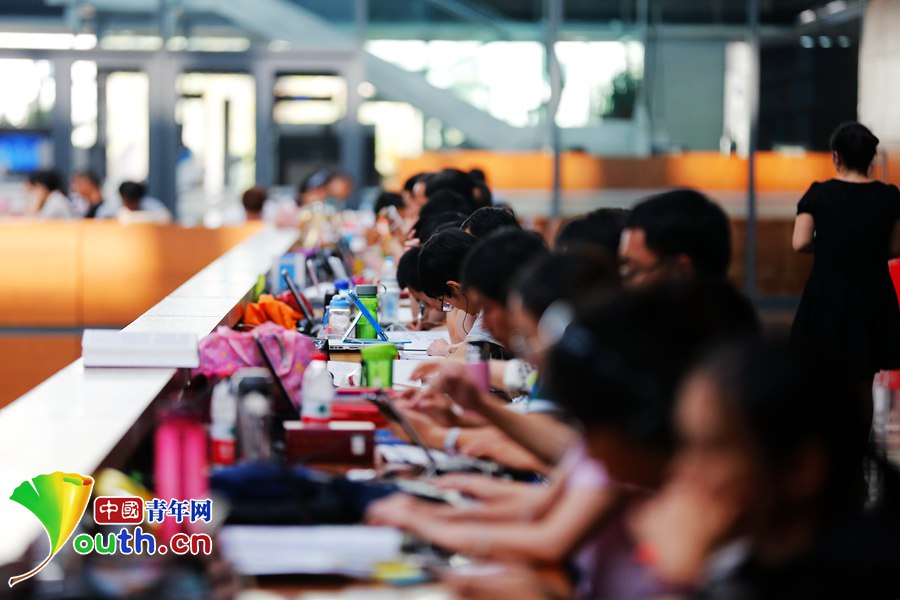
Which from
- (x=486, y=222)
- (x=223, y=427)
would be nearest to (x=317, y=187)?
(x=486, y=222)

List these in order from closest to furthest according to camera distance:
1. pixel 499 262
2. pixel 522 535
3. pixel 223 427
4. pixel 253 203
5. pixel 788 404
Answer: pixel 788 404
pixel 522 535
pixel 223 427
pixel 499 262
pixel 253 203

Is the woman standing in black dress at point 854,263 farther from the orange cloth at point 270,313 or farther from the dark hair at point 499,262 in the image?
the dark hair at point 499,262

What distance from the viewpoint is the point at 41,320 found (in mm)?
11000

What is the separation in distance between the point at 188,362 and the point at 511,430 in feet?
2.96

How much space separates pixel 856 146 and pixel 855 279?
52cm

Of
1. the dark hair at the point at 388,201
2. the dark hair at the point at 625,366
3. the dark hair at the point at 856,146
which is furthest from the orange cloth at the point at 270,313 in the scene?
the dark hair at the point at 625,366

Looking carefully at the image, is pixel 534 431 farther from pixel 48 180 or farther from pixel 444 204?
pixel 48 180

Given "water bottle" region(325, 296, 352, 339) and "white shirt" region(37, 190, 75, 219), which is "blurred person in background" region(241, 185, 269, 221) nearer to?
"white shirt" region(37, 190, 75, 219)

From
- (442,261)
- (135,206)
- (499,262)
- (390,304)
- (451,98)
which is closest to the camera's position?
(499,262)

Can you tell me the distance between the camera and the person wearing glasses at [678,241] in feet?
10.4

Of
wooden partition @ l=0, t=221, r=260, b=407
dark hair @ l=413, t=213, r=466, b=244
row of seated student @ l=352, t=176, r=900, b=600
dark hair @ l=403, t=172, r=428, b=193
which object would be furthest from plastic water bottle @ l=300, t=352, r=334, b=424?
wooden partition @ l=0, t=221, r=260, b=407

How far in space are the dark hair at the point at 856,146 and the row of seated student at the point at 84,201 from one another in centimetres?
741

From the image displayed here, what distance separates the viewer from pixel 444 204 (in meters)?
6.94

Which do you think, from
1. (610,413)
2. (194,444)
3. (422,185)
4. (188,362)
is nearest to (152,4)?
(422,185)
